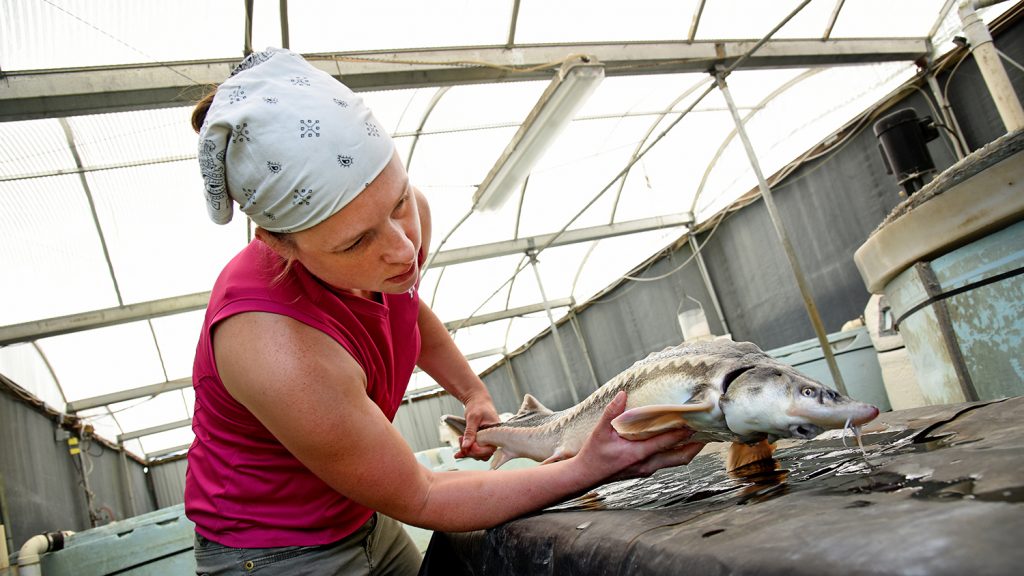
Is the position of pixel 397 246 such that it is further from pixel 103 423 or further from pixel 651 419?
pixel 103 423

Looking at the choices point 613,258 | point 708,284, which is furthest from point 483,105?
point 613,258

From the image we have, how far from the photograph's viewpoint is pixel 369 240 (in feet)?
4.28

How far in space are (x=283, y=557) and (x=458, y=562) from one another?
450mm

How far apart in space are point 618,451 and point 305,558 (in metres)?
0.80

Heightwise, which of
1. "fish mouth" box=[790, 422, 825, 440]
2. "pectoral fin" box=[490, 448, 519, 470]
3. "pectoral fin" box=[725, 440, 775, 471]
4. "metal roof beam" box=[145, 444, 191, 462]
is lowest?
"pectoral fin" box=[725, 440, 775, 471]

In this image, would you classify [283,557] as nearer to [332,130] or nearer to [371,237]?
[371,237]

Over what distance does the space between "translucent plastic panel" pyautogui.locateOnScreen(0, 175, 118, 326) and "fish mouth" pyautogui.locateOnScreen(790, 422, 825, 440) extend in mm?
7048

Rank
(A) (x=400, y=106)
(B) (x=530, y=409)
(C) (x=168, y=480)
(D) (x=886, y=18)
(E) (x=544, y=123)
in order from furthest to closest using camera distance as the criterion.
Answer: (C) (x=168, y=480), (A) (x=400, y=106), (D) (x=886, y=18), (E) (x=544, y=123), (B) (x=530, y=409)

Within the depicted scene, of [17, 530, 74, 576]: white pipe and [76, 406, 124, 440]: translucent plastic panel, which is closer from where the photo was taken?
[17, 530, 74, 576]: white pipe

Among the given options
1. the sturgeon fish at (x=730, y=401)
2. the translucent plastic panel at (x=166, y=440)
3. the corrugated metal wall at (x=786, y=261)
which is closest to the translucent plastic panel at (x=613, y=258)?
the corrugated metal wall at (x=786, y=261)

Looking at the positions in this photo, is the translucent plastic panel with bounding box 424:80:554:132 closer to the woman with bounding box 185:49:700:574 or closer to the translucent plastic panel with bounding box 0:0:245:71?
the translucent plastic panel with bounding box 0:0:245:71

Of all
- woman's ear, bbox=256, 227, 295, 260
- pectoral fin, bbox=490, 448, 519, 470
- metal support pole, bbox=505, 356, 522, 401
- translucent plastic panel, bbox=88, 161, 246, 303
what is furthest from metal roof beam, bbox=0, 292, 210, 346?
metal support pole, bbox=505, 356, 522, 401

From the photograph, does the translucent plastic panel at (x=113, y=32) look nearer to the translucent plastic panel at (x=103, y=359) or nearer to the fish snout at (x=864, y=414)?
the fish snout at (x=864, y=414)

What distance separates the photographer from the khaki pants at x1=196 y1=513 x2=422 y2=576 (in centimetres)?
153
